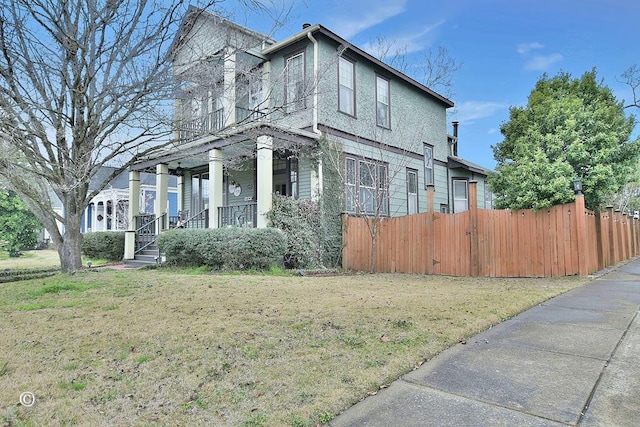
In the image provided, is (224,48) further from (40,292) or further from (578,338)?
(578,338)

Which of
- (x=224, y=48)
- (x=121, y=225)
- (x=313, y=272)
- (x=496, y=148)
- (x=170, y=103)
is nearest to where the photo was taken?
(x=170, y=103)

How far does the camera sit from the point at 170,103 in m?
7.50

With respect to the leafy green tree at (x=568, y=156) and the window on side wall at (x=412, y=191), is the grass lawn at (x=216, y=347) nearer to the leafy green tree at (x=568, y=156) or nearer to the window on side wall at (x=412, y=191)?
the leafy green tree at (x=568, y=156)

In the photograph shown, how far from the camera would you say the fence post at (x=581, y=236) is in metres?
8.89

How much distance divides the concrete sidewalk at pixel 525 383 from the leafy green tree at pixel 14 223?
24.2 metres

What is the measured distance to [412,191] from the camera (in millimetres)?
15867

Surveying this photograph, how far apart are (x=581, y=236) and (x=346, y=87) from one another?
815cm

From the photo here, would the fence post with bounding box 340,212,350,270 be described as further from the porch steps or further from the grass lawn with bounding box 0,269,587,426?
the porch steps

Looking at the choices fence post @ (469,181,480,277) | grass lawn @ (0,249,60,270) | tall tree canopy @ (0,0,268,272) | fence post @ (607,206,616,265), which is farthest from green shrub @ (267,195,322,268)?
fence post @ (607,206,616,265)

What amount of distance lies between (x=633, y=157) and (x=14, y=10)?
13.5 meters

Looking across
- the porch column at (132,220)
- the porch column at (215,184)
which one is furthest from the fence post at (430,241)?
the porch column at (132,220)

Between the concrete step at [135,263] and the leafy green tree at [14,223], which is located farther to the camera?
the leafy green tree at [14,223]

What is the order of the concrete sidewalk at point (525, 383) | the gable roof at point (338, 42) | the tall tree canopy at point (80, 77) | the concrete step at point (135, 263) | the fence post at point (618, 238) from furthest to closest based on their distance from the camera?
the fence post at point (618, 238)
the concrete step at point (135, 263)
the gable roof at point (338, 42)
the tall tree canopy at point (80, 77)
the concrete sidewalk at point (525, 383)

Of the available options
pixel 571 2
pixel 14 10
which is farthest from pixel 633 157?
pixel 14 10
